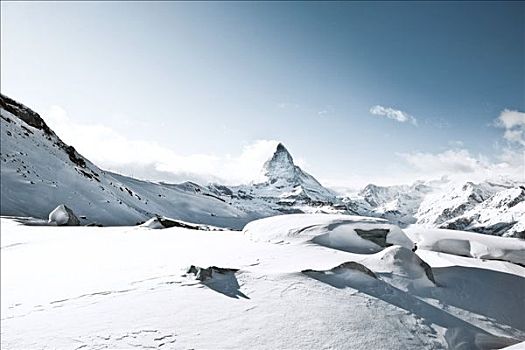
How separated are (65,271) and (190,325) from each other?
17.0 feet

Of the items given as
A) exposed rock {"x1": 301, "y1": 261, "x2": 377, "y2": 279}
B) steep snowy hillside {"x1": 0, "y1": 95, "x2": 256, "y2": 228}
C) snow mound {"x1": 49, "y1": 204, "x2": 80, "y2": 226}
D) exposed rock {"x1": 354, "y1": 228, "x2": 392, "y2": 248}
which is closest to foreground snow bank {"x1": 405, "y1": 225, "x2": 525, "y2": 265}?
exposed rock {"x1": 354, "y1": 228, "x2": 392, "y2": 248}

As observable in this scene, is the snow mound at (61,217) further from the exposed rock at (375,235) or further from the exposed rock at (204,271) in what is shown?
the exposed rock at (375,235)

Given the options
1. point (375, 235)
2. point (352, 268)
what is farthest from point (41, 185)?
point (352, 268)

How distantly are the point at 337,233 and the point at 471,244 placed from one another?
718cm

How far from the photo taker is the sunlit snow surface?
20.6 ft

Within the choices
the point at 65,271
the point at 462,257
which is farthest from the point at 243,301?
the point at 462,257

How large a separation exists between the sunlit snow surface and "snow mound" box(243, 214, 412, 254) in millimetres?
98

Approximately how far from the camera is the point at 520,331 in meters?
9.09

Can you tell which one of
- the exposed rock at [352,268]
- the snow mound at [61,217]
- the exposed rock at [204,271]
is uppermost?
the snow mound at [61,217]

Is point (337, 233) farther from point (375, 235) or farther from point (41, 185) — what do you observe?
point (41, 185)

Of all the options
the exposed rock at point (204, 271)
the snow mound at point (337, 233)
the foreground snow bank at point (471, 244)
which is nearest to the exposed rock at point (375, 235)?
the snow mound at point (337, 233)

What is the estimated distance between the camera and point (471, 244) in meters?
15.7

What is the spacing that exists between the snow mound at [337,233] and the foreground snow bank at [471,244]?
2368 mm

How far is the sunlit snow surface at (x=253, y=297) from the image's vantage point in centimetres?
628
